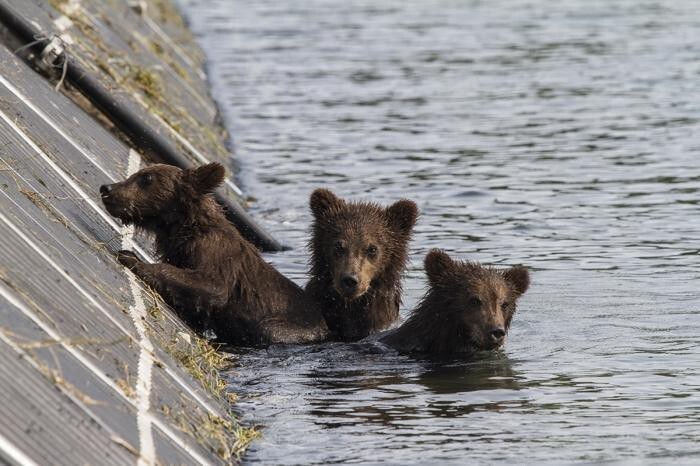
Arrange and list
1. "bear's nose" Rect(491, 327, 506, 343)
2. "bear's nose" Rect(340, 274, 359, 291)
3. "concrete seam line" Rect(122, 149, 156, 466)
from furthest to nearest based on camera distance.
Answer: "bear's nose" Rect(340, 274, 359, 291) < "bear's nose" Rect(491, 327, 506, 343) < "concrete seam line" Rect(122, 149, 156, 466)

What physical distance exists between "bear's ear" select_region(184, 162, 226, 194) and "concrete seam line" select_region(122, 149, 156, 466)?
2.81ft

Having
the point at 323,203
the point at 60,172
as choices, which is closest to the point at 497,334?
the point at 323,203

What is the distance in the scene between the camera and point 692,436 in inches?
398

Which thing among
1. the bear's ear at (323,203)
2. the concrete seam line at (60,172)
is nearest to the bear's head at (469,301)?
the bear's ear at (323,203)

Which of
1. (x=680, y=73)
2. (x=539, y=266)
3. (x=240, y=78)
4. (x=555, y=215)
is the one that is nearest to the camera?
(x=539, y=266)

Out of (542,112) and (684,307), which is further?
(542,112)

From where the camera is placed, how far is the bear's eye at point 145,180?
13039mm

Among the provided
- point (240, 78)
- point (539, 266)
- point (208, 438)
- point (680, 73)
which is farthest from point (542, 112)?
point (208, 438)

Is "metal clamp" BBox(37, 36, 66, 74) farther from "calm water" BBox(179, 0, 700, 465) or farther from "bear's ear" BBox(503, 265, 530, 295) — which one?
"bear's ear" BBox(503, 265, 530, 295)

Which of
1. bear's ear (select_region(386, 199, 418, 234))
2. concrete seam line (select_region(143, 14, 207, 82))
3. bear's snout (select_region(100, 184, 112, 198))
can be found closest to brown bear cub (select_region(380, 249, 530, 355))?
bear's ear (select_region(386, 199, 418, 234))

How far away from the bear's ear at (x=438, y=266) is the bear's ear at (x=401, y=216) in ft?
2.28

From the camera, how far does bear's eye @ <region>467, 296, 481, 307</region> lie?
13.2 metres

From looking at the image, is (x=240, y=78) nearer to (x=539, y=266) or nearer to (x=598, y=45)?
(x=598, y=45)

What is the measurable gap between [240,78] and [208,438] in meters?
24.4
